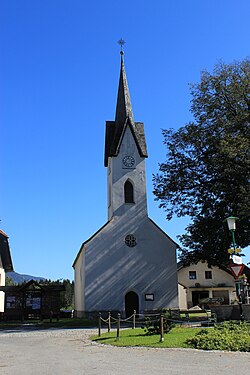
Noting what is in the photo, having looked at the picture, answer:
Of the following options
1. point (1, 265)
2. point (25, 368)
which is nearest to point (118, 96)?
point (1, 265)

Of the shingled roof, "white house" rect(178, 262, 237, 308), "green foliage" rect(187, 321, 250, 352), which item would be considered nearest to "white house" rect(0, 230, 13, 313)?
the shingled roof

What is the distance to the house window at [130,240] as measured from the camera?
35844 mm

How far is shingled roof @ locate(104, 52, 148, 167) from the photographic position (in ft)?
128

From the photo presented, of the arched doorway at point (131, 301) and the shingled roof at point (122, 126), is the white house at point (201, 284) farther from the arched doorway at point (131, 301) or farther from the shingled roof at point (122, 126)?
the shingled roof at point (122, 126)

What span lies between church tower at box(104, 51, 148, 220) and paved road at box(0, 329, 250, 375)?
2137 centimetres

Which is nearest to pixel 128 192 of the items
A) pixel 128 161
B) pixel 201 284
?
pixel 128 161

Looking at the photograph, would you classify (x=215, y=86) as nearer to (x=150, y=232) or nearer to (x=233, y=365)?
(x=150, y=232)

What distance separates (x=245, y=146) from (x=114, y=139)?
13.5 metres

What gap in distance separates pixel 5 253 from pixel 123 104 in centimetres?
2167

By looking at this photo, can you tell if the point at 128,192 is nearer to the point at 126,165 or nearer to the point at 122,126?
the point at 126,165

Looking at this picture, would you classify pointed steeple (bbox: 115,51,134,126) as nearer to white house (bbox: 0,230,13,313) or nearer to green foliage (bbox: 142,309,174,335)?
white house (bbox: 0,230,13,313)

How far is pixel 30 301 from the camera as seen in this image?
3472 cm

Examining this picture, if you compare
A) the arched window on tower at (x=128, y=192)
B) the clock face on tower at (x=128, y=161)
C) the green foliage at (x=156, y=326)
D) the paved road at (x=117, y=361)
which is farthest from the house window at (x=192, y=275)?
the paved road at (x=117, y=361)

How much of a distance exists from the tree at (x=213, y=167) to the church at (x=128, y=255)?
7.06 ft
